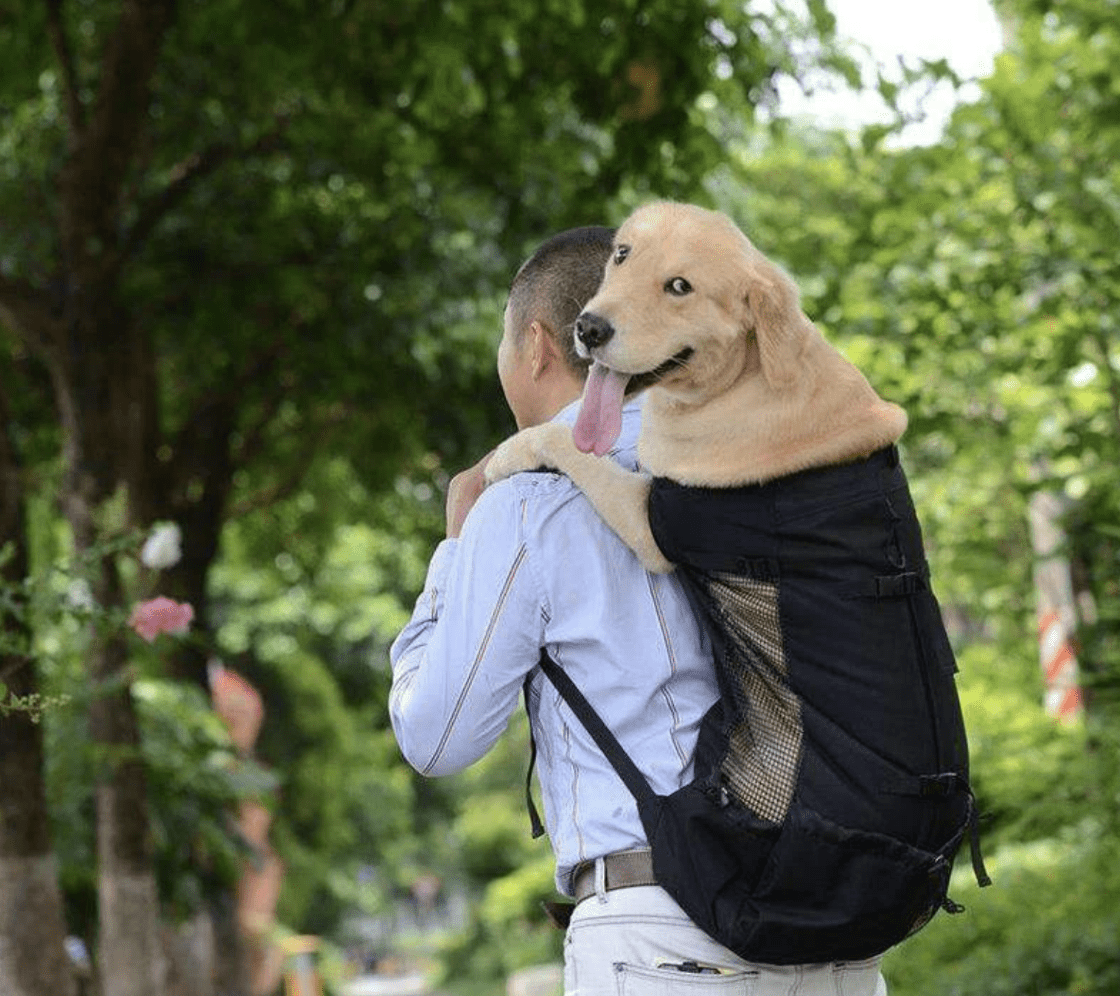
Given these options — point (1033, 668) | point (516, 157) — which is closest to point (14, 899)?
point (516, 157)

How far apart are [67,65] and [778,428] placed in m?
7.46

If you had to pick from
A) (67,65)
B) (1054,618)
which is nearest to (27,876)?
(67,65)

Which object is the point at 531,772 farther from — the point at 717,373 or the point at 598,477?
the point at 717,373

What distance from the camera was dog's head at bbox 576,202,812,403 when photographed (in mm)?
2891

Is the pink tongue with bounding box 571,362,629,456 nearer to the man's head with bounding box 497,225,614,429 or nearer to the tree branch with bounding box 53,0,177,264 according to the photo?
the man's head with bounding box 497,225,614,429

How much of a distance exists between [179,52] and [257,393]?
147 inches

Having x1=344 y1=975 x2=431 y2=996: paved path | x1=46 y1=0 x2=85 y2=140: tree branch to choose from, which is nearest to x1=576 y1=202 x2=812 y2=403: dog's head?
x1=46 y1=0 x2=85 y2=140: tree branch

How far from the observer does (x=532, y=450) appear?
3.08 meters

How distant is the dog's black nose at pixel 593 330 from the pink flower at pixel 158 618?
379cm

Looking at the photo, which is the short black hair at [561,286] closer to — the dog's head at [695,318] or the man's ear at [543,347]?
the man's ear at [543,347]

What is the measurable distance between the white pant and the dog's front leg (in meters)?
0.46

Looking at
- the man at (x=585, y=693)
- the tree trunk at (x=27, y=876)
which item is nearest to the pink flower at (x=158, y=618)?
the tree trunk at (x=27, y=876)

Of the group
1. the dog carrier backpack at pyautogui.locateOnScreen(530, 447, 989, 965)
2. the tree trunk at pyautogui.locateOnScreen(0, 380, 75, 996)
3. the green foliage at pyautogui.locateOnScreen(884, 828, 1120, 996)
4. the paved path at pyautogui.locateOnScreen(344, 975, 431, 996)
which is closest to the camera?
the dog carrier backpack at pyautogui.locateOnScreen(530, 447, 989, 965)

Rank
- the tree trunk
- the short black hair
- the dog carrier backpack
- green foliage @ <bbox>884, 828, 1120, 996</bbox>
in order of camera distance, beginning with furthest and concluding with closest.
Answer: green foliage @ <bbox>884, 828, 1120, 996</bbox> < the tree trunk < the short black hair < the dog carrier backpack
